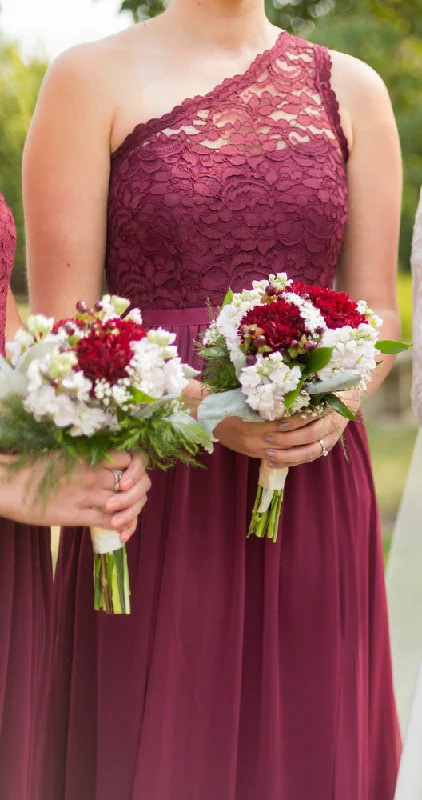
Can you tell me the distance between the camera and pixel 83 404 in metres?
1.89

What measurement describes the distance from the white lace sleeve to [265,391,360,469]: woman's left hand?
0.43 metres

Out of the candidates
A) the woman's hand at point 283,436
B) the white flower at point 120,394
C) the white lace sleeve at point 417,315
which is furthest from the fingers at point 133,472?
the white lace sleeve at point 417,315

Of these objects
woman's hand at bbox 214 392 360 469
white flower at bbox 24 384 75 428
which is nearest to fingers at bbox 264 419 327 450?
woman's hand at bbox 214 392 360 469

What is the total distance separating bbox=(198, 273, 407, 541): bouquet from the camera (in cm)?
210

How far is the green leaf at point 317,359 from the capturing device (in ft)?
6.91

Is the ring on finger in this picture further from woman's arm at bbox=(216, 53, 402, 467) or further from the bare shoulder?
the bare shoulder

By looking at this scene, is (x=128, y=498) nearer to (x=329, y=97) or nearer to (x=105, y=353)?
(x=105, y=353)

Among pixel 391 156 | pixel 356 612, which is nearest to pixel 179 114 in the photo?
pixel 391 156

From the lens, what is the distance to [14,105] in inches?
387

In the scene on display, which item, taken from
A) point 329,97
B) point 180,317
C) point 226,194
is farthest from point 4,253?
point 329,97

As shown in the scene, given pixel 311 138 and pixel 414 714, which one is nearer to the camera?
pixel 414 714

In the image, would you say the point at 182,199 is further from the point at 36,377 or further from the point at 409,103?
the point at 409,103

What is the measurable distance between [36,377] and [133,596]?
96 cm

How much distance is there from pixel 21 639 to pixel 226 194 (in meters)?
1.24
